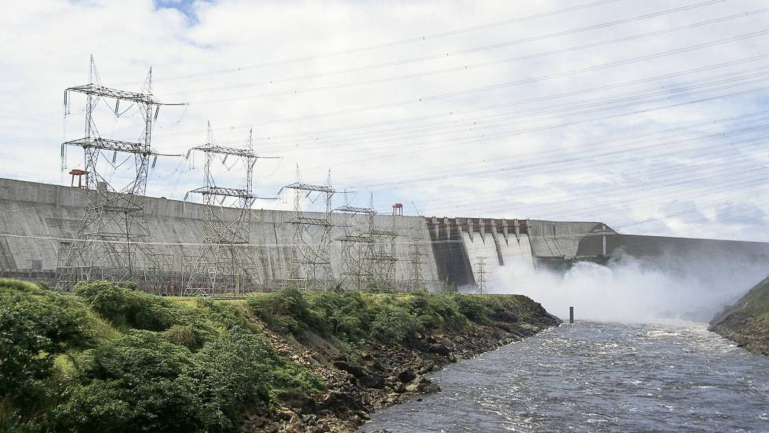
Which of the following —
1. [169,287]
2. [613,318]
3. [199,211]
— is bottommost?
[613,318]

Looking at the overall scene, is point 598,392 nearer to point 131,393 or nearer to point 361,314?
point 361,314

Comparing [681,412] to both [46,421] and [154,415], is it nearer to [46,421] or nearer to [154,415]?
[154,415]

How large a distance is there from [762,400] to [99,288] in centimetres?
3409

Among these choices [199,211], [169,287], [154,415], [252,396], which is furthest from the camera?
[199,211]

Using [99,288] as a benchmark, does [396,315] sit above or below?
below

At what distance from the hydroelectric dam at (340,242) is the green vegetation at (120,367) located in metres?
44.1

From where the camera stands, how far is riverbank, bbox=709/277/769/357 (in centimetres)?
5647

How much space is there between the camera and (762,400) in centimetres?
3388

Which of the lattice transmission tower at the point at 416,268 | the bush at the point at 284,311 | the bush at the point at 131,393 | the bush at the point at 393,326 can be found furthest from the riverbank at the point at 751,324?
the bush at the point at 131,393

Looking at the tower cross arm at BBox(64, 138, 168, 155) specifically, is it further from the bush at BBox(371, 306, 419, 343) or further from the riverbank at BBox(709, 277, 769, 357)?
the riverbank at BBox(709, 277, 769, 357)

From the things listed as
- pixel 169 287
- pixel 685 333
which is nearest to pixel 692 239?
pixel 685 333

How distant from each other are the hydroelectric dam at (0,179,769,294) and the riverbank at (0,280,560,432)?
3704 centimetres

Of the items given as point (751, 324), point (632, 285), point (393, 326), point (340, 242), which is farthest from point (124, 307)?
point (632, 285)

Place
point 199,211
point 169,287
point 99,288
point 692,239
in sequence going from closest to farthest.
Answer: point 99,288 < point 169,287 < point 199,211 < point 692,239
